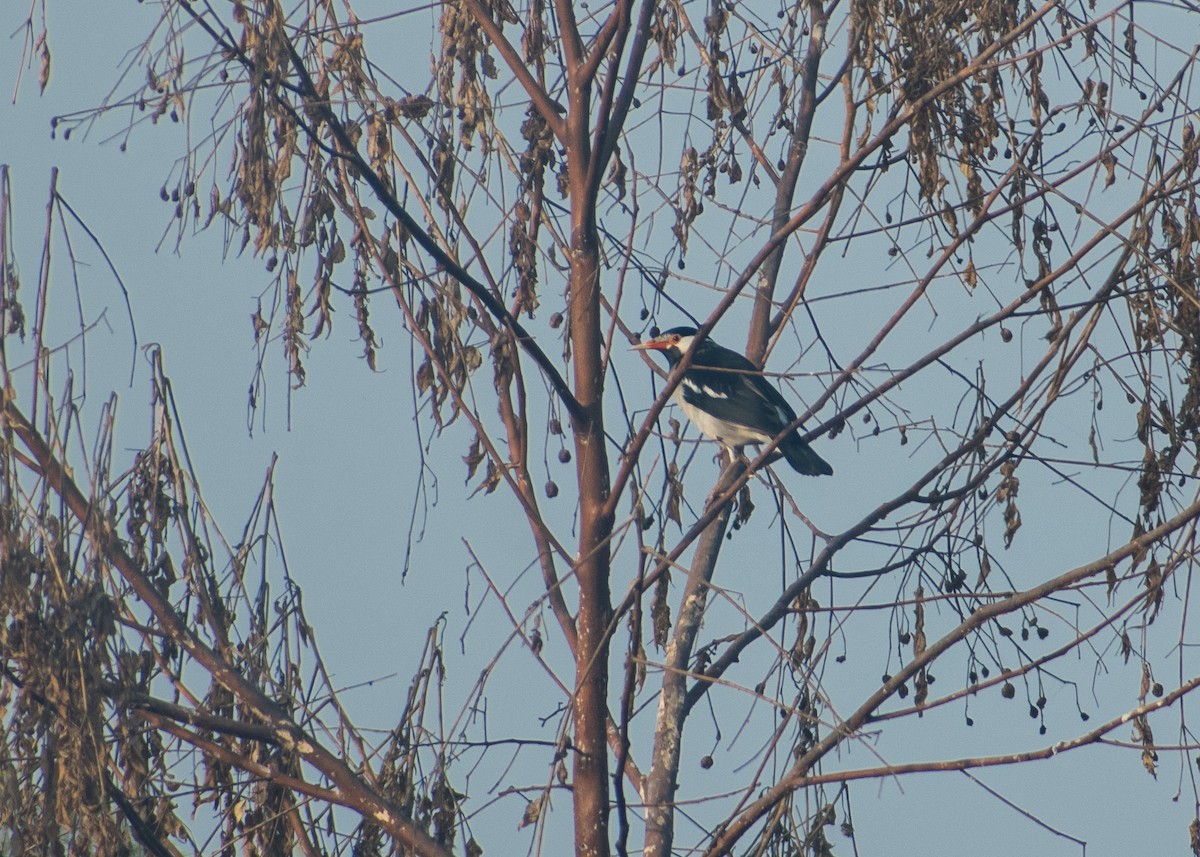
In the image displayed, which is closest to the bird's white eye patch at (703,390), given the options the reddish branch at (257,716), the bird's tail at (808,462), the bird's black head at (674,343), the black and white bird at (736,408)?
the black and white bird at (736,408)

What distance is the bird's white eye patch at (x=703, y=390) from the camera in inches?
264

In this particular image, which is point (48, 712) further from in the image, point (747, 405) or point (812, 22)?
point (747, 405)

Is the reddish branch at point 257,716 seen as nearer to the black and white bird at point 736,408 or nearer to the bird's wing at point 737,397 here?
the black and white bird at point 736,408

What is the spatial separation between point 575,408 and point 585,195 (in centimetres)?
60

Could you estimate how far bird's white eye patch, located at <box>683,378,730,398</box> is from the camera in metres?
6.71

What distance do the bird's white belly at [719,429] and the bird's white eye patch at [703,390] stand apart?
6cm

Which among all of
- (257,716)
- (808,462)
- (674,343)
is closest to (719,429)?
(808,462)

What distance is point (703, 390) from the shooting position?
22.4 ft

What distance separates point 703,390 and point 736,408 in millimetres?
249

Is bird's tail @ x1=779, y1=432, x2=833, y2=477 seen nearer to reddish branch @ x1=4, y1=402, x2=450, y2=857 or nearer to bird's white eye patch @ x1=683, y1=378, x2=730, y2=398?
bird's white eye patch @ x1=683, y1=378, x2=730, y2=398

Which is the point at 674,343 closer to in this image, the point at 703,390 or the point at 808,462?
the point at 703,390

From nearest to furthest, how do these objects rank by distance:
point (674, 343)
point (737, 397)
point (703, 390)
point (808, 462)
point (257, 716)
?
point (257, 716)
point (808, 462)
point (737, 397)
point (703, 390)
point (674, 343)

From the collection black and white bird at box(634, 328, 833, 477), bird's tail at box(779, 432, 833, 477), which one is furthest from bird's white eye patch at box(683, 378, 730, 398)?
bird's tail at box(779, 432, 833, 477)

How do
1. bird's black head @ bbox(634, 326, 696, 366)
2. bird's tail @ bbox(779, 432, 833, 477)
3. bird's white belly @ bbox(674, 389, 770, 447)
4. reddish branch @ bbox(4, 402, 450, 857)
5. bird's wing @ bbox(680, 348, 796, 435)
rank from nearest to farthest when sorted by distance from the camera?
reddish branch @ bbox(4, 402, 450, 857), bird's tail @ bbox(779, 432, 833, 477), bird's wing @ bbox(680, 348, 796, 435), bird's white belly @ bbox(674, 389, 770, 447), bird's black head @ bbox(634, 326, 696, 366)
